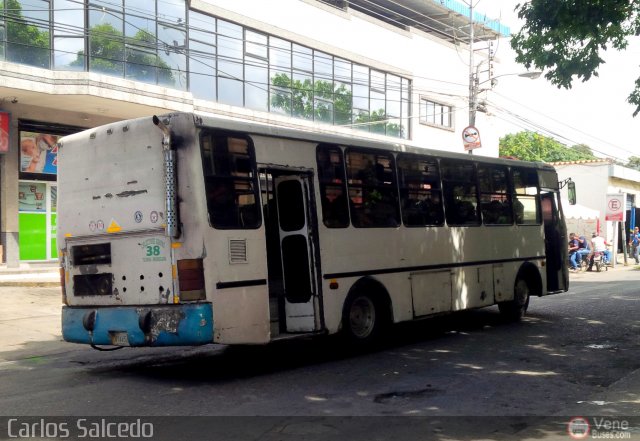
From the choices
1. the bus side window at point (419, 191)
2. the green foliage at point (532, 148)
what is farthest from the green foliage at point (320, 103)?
the green foliage at point (532, 148)

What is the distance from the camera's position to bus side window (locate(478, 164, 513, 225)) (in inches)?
493

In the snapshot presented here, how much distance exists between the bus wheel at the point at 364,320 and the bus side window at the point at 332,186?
1106 mm

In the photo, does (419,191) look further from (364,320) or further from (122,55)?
(122,55)

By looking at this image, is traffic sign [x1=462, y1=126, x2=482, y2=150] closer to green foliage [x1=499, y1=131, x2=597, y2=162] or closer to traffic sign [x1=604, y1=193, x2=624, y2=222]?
traffic sign [x1=604, y1=193, x2=624, y2=222]

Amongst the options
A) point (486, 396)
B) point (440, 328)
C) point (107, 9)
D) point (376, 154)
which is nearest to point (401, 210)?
point (376, 154)

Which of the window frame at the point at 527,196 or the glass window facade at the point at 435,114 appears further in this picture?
the glass window facade at the point at 435,114

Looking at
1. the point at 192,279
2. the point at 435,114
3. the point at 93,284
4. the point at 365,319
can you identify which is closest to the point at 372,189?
the point at 365,319

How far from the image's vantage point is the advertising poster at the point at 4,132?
62.1 ft

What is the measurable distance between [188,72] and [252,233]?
1435cm

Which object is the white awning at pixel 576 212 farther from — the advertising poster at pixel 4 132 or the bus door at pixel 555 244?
the advertising poster at pixel 4 132

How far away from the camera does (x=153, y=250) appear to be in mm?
7848

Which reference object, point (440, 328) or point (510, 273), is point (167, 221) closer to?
point (440, 328)

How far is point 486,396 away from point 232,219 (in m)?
3.41

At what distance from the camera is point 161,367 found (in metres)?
8.95
